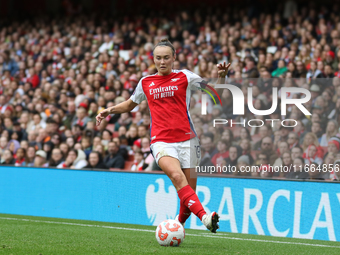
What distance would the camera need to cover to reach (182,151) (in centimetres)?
590

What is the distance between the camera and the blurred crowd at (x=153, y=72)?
8.40m

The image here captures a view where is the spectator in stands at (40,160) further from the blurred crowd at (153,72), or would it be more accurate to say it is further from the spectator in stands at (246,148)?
the spectator in stands at (246,148)

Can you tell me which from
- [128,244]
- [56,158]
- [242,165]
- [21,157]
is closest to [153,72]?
[56,158]

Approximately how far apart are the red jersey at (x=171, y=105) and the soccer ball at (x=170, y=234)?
90cm

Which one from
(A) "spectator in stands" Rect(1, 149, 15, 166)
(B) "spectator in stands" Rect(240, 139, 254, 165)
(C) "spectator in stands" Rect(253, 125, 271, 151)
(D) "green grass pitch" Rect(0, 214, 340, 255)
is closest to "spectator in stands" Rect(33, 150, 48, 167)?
(A) "spectator in stands" Rect(1, 149, 15, 166)

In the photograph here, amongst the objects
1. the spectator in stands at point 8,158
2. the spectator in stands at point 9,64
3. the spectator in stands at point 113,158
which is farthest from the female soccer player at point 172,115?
the spectator in stands at point 9,64

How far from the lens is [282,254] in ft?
18.3

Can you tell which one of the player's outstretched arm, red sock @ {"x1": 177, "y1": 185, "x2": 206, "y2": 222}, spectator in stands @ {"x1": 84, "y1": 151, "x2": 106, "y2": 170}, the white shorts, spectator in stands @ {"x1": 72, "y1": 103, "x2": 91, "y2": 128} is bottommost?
spectator in stands @ {"x1": 84, "y1": 151, "x2": 106, "y2": 170}

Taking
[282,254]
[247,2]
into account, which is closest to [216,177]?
[282,254]

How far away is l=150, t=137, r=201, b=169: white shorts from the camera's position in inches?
229

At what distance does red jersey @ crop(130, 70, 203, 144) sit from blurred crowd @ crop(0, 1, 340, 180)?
283cm

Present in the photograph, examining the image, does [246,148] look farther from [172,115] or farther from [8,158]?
[8,158]

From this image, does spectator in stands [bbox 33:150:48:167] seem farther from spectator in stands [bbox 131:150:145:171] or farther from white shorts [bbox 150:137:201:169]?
white shorts [bbox 150:137:201:169]

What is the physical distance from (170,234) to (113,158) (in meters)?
5.64
